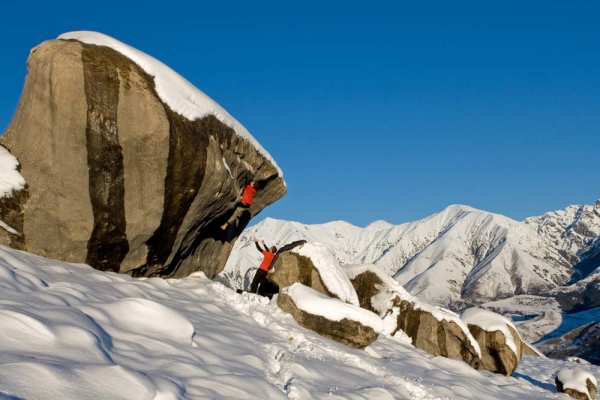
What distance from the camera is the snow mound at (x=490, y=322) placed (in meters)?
20.8

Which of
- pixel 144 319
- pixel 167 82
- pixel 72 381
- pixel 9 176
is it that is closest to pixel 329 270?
pixel 167 82

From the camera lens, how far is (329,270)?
56.2 ft

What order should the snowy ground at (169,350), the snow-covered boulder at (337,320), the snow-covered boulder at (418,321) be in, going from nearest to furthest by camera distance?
the snowy ground at (169,350) → the snow-covered boulder at (337,320) → the snow-covered boulder at (418,321)

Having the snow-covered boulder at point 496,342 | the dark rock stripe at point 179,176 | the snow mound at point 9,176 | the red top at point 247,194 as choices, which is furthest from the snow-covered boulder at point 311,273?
the snow mound at point 9,176

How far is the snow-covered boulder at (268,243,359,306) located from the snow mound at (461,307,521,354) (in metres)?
8.03

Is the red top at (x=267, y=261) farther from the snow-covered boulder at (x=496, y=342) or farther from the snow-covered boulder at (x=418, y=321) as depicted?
the snow-covered boulder at (x=496, y=342)

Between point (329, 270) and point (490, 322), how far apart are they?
940cm

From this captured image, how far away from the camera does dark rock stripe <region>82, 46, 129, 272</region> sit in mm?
13258

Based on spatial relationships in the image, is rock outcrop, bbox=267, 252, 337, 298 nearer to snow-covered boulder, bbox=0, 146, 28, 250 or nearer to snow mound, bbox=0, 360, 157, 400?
snow-covered boulder, bbox=0, 146, 28, 250

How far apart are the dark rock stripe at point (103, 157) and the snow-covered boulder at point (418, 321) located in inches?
426

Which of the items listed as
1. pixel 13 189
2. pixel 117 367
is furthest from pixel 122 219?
pixel 117 367

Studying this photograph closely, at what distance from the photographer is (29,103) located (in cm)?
1363

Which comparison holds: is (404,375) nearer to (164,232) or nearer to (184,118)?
(164,232)

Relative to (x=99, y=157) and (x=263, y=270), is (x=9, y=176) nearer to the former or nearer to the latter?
(x=99, y=157)
